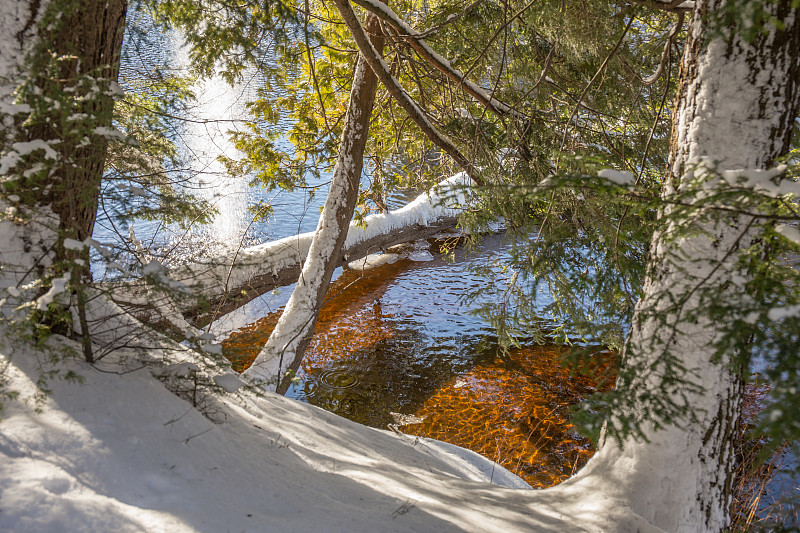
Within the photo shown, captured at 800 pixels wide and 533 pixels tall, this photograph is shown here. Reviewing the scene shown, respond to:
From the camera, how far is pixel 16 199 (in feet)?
7.24

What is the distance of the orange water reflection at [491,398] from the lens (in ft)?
20.9

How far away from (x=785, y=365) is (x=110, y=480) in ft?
8.53

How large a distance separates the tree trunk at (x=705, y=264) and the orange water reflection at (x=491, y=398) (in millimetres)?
3018

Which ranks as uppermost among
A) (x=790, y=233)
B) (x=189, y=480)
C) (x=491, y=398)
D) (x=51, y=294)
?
(x=790, y=233)

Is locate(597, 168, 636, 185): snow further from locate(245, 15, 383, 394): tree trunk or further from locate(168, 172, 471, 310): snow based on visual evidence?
locate(245, 15, 383, 394): tree trunk

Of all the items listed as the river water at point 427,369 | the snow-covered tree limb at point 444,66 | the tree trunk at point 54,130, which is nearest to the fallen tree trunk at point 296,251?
the river water at point 427,369

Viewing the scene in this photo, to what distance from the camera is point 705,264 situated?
8.46 feet

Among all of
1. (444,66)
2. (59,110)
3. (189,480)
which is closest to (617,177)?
(189,480)

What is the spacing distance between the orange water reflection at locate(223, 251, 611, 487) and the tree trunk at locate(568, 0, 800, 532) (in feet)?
9.90

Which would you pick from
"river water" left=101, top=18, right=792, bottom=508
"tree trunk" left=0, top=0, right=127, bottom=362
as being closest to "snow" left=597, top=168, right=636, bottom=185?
"tree trunk" left=0, top=0, right=127, bottom=362

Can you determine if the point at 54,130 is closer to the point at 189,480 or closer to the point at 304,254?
the point at 189,480

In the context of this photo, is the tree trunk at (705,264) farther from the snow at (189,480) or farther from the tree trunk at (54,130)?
the tree trunk at (54,130)

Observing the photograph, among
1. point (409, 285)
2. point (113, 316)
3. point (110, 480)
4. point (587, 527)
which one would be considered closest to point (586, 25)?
point (587, 527)

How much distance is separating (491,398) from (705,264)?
537cm
